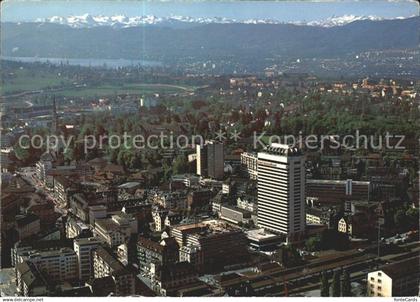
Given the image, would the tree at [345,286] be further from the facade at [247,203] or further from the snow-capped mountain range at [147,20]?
the snow-capped mountain range at [147,20]

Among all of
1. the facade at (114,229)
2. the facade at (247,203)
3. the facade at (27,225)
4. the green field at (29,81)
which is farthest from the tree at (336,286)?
the green field at (29,81)

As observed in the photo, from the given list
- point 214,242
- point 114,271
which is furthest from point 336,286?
point 114,271

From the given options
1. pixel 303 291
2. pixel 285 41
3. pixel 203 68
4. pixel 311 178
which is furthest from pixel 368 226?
pixel 203 68

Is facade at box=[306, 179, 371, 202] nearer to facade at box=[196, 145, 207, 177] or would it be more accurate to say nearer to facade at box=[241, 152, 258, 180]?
facade at box=[241, 152, 258, 180]

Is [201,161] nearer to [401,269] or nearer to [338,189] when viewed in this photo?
[338,189]

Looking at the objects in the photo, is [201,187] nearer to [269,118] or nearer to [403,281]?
[269,118]

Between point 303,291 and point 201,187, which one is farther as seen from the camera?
point 201,187
